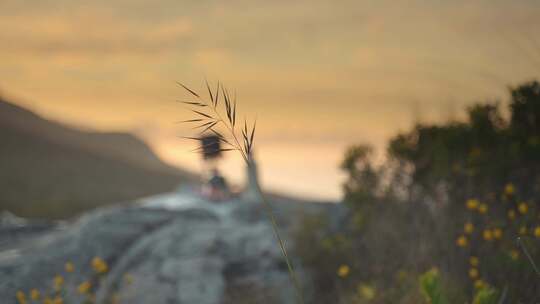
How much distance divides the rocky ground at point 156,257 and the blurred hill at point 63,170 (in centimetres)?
974

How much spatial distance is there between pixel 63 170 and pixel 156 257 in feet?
59.2

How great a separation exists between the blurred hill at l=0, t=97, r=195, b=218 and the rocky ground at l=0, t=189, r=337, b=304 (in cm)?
974

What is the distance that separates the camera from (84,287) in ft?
17.0

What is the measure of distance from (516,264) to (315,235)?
7.47ft

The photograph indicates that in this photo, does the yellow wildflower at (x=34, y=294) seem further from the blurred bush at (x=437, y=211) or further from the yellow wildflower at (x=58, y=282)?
the blurred bush at (x=437, y=211)

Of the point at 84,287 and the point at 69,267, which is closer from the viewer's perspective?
the point at 84,287

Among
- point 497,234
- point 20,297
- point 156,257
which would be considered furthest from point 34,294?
point 497,234

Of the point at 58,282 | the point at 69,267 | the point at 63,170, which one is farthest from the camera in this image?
the point at 63,170

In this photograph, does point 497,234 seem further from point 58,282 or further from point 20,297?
point 20,297

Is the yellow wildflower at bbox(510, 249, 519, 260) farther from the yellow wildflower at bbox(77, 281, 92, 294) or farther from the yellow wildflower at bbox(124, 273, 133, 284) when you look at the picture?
the yellow wildflower at bbox(77, 281, 92, 294)

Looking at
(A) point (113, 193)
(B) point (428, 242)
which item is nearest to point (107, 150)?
(A) point (113, 193)

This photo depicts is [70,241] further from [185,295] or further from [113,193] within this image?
[113,193]

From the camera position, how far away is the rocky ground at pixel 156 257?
5438mm

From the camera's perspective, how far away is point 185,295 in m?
5.40
